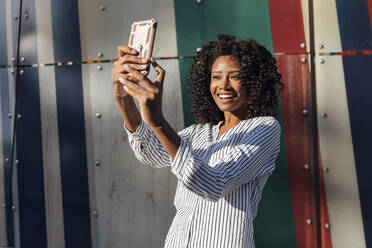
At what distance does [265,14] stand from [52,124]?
4.27 ft

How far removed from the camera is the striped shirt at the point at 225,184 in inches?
52.8

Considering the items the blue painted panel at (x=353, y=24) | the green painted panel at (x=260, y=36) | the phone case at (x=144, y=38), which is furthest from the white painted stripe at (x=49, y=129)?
the blue painted panel at (x=353, y=24)

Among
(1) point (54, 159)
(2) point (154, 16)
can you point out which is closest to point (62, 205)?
(1) point (54, 159)

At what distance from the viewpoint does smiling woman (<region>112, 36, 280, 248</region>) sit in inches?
52.4

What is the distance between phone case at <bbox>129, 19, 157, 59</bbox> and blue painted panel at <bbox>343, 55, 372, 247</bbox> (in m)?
1.11

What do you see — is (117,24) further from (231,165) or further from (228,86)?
(231,165)

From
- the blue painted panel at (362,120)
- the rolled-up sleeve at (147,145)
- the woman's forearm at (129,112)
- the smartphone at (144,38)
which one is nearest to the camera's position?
the smartphone at (144,38)

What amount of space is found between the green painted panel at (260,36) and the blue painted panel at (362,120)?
0.33 metres

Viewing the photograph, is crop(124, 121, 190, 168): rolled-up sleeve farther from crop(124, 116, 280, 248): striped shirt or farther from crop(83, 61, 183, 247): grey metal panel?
crop(83, 61, 183, 247): grey metal panel

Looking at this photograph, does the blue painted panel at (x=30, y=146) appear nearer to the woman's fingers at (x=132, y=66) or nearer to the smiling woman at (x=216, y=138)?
the smiling woman at (x=216, y=138)

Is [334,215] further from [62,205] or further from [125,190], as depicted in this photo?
[62,205]

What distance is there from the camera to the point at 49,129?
2.59 m

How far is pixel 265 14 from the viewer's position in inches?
87.2

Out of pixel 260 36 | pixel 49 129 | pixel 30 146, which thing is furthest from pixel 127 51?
pixel 30 146
